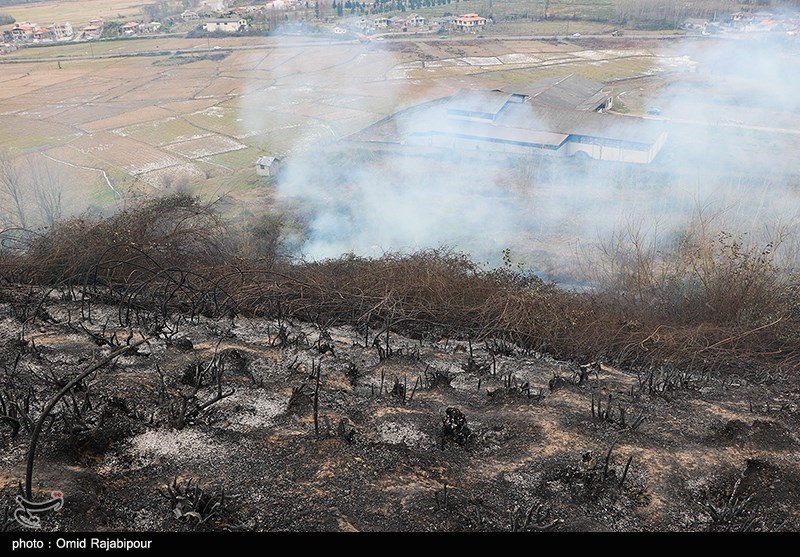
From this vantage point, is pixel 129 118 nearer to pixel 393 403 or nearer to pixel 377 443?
pixel 393 403

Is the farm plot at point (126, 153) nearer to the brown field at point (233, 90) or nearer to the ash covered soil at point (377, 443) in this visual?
the brown field at point (233, 90)

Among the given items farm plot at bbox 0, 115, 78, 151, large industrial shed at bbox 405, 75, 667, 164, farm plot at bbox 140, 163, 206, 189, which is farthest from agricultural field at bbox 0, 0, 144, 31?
large industrial shed at bbox 405, 75, 667, 164

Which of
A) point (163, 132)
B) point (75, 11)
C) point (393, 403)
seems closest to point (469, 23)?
point (163, 132)

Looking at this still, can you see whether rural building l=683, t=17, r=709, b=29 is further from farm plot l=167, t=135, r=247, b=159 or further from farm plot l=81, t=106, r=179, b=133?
farm plot l=81, t=106, r=179, b=133

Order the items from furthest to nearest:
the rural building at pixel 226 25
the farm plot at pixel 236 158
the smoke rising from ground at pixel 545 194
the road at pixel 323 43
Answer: the rural building at pixel 226 25
the road at pixel 323 43
the farm plot at pixel 236 158
the smoke rising from ground at pixel 545 194

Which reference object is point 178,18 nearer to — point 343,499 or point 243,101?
point 243,101

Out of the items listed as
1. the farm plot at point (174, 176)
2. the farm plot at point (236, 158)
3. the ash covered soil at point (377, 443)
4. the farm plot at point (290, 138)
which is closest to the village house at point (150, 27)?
the farm plot at point (290, 138)

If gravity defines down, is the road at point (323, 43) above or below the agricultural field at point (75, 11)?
below
